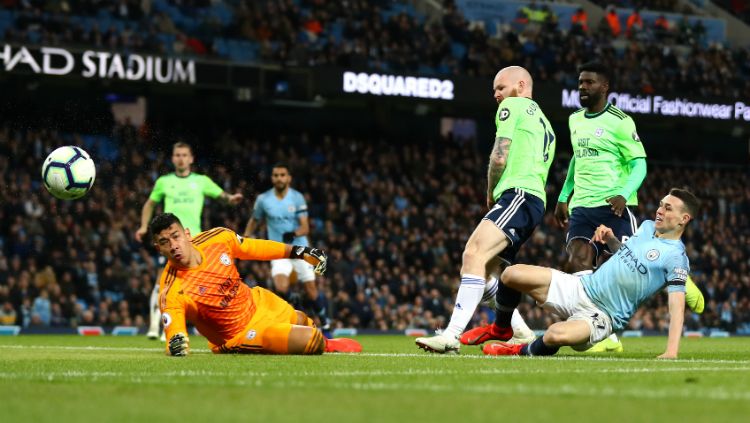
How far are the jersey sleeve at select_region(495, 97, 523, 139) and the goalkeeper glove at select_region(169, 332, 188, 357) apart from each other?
2.60m

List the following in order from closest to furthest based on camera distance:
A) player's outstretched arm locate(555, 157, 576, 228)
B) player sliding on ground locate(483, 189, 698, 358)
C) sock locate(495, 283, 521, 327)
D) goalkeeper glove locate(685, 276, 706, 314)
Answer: player sliding on ground locate(483, 189, 698, 358) < goalkeeper glove locate(685, 276, 706, 314) < sock locate(495, 283, 521, 327) < player's outstretched arm locate(555, 157, 576, 228)

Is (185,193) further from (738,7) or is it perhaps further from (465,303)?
(738,7)

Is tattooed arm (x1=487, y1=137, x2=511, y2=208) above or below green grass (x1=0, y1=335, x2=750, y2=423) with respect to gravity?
above

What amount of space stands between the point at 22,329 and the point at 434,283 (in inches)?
328

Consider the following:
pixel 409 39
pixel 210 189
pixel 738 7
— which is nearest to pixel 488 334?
pixel 210 189

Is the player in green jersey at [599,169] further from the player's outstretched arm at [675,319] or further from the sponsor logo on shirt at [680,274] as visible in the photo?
the player's outstretched arm at [675,319]

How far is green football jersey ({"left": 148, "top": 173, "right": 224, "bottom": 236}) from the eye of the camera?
13461mm

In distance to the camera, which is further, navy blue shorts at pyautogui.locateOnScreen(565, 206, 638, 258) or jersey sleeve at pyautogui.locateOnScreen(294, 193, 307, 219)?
jersey sleeve at pyautogui.locateOnScreen(294, 193, 307, 219)

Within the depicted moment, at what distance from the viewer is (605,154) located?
34.0 ft

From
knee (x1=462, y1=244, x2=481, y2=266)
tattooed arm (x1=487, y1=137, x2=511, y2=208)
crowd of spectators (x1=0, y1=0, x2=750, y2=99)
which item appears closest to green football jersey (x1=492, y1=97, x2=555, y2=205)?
tattooed arm (x1=487, y1=137, x2=511, y2=208)

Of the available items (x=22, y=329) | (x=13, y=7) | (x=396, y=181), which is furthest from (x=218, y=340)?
(x=396, y=181)

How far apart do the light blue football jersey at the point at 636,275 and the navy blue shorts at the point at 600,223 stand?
1.48 metres

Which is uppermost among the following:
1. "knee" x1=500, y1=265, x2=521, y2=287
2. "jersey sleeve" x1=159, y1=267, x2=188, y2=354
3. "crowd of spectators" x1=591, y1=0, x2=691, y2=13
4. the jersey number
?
"crowd of spectators" x1=591, y1=0, x2=691, y2=13

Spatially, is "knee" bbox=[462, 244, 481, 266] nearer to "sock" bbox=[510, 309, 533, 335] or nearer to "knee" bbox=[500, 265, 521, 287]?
"knee" bbox=[500, 265, 521, 287]
